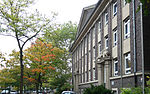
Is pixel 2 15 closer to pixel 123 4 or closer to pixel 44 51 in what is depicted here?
pixel 123 4

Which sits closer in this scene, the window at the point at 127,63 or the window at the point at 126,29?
the window at the point at 127,63

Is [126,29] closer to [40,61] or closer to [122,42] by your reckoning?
[122,42]

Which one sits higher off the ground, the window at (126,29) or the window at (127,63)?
the window at (126,29)

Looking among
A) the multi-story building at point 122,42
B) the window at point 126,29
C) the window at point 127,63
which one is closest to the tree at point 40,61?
the multi-story building at point 122,42

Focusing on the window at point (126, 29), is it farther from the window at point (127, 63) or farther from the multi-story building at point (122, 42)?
the window at point (127, 63)

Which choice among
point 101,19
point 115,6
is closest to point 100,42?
point 101,19

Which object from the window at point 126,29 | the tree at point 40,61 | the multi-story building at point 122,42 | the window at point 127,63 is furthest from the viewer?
the tree at point 40,61

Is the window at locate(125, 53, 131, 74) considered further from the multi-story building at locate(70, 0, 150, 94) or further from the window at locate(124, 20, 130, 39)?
the window at locate(124, 20, 130, 39)

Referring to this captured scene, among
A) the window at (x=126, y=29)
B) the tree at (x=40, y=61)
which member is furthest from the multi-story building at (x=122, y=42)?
the tree at (x=40, y=61)

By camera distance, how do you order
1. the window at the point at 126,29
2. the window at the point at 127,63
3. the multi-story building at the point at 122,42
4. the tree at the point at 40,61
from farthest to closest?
the tree at the point at 40,61
the window at the point at 126,29
the window at the point at 127,63
the multi-story building at the point at 122,42

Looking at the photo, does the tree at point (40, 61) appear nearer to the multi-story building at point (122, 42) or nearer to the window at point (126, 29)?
the multi-story building at point (122, 42)

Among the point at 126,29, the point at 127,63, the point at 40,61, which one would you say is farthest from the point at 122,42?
the point at 40,61

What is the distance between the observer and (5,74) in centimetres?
4666

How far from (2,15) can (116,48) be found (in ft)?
34.5
